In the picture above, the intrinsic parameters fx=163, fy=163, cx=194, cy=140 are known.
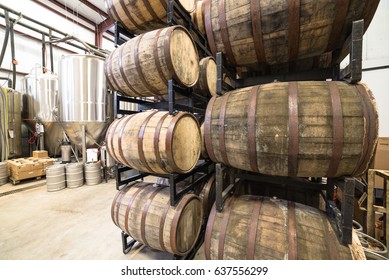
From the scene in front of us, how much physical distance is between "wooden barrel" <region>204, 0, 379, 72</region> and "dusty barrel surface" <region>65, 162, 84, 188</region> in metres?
5.07

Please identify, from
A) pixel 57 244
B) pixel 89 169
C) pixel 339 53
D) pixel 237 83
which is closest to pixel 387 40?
pixel 339 53

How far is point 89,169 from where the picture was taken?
A: 4863mm

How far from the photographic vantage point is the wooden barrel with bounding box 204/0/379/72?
3.52ft

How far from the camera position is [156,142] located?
1760mm

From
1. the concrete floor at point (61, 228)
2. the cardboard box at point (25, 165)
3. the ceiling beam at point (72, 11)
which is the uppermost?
the ceiling beam at point (72, 11)

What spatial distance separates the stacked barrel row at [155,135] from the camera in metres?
1.81

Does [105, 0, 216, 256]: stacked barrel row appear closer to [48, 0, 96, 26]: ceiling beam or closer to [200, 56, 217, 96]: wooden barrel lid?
[200, 56, 217, 96]: wooden barrel lid

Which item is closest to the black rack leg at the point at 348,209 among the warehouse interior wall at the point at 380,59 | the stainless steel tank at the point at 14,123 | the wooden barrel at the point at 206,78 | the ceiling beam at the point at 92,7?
the wooden barrel at the point at 206,78

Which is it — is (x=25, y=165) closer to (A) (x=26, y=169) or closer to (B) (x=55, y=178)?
(A) (x=26, y=169)

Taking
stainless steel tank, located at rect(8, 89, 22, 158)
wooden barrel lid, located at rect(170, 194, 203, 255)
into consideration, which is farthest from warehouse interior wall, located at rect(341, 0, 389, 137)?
stainless steel tank, located at rect(8, 89, 22, 158)

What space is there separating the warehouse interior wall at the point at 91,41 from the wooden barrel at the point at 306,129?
4950 millimetres

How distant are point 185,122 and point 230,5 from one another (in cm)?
116

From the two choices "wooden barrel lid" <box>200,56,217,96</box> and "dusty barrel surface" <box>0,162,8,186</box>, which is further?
"dusty barrel surface" <box>0,162,8,186</box>

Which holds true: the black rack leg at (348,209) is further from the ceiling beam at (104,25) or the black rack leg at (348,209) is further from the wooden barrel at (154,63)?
the ceiling beam at (104,25)
